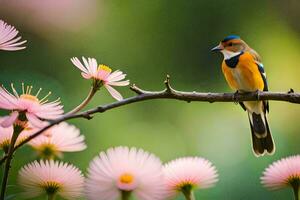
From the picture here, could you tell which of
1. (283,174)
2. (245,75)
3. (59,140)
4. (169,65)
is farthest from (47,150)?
(169,65)

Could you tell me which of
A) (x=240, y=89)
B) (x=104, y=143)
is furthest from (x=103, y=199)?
(x=104, y=143)

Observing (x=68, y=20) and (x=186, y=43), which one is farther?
(x=186, y=43)

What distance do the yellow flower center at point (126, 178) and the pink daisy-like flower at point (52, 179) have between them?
1.7 inches

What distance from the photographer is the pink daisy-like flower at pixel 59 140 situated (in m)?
0.36

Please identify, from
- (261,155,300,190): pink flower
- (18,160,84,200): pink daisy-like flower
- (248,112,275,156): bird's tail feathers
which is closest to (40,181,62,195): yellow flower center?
(18,160,84,200): pink daisy-like flower

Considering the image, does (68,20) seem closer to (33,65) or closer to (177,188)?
(33,65)

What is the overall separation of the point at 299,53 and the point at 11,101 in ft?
3.54

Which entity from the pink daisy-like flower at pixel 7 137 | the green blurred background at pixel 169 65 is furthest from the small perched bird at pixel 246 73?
the pink daisy-like flower at pixel 7 137

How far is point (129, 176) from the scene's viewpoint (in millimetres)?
296

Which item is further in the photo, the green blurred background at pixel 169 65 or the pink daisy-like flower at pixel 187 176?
the green blurred background at pixel 169 65

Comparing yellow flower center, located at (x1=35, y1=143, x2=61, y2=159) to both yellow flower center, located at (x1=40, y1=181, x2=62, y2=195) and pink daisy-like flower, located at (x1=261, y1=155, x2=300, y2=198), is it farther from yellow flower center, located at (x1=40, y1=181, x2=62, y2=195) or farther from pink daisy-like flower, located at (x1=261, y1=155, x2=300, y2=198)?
pink daisy-like flower, located at (x1=261, y1=155, x2=300, y2=198)

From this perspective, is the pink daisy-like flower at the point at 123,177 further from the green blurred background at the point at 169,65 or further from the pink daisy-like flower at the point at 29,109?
the green blurred background at the point at 169,65

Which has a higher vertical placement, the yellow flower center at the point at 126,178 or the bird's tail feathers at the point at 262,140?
the bird's tail feathers at the point at 262,140

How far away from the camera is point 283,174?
1.11ft
